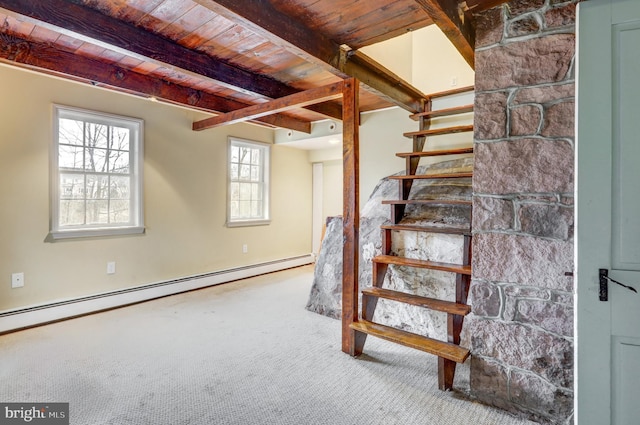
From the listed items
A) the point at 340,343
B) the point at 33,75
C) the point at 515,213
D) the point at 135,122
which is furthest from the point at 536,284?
the point at 33,75

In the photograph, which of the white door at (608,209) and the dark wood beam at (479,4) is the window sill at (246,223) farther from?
the white door at (608,209)

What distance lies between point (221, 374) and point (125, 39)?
2.37 meters

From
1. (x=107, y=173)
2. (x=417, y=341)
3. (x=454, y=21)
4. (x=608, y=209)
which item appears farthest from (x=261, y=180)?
(x=608, y=209)

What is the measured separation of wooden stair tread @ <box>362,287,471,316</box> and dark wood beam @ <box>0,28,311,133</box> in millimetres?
2725

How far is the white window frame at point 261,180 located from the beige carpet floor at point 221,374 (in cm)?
184

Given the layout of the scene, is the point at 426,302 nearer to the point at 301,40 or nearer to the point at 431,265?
the point at 431,265

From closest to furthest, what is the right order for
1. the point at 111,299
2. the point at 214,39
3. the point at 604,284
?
the point at 604,284
the point at 214,39
the point at 111,299

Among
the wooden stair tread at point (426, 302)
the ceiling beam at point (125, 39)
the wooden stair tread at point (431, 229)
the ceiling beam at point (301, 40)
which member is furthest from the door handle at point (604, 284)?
the ceiling beam at point (125, 39)

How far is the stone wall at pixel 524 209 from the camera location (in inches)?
66.4

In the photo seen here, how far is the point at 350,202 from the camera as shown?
8.43ft

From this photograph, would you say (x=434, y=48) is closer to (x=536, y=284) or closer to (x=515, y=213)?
(x=515, y=213)

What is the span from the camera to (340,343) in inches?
108

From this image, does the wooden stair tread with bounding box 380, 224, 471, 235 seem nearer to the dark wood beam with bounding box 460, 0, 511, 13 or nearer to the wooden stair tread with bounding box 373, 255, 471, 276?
the wooden stair tread with bounding box 373, 255, 471, 276

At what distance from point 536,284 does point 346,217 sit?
132cm
